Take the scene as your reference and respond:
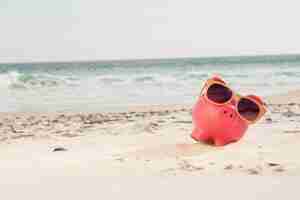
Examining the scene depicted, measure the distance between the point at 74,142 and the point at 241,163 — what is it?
84.6 inches

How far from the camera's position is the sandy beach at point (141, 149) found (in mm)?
3980

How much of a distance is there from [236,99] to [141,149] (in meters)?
1.67

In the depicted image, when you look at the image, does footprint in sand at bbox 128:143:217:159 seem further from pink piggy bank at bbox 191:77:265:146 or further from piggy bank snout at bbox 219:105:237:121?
piggy bank snout at bbox 219:105:237:121

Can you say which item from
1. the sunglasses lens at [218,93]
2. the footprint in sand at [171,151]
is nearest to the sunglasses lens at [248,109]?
the sunglasses lens at [218,93]

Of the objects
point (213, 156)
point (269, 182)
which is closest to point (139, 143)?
point (213, 156)

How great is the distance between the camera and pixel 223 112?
11.5ft

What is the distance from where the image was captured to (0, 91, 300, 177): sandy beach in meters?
3.98

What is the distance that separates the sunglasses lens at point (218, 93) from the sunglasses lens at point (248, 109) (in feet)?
0.34

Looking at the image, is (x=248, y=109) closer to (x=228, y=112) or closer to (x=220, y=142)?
(x=228, y=112)

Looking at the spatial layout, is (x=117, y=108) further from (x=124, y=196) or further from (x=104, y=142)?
(x=124, y=196)

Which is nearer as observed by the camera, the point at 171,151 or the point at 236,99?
the point at 236,99

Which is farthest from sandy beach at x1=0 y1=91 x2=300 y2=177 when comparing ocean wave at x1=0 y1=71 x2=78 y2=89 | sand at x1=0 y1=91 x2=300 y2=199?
ocean wave at x1=0 y1=71 x2=78 y2=89

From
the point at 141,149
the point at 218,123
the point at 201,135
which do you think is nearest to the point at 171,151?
the point at 141,149

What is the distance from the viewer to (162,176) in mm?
3701
